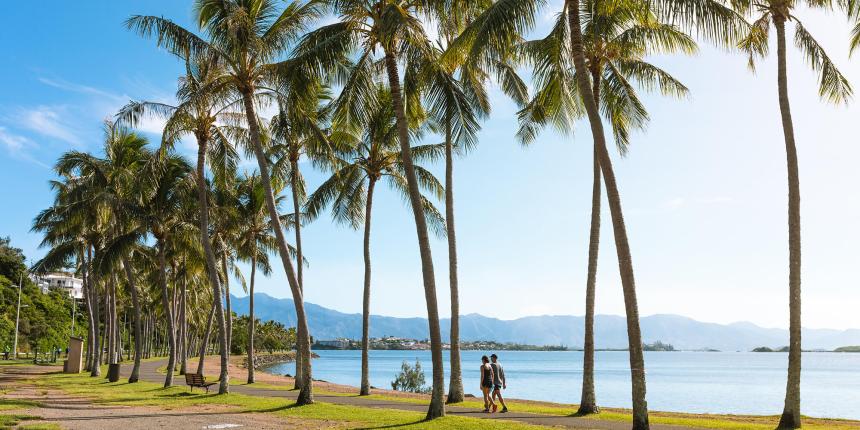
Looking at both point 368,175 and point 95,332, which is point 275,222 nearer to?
point 368,175

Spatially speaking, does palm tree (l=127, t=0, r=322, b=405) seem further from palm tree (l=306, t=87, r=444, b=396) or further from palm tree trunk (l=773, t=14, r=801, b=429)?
palm tree trunk (l=773, t=14, r=801, b=429)

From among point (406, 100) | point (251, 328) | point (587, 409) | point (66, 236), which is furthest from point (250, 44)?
point (66, 236)

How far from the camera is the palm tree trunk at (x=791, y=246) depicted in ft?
45.8

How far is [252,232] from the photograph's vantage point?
112 feet

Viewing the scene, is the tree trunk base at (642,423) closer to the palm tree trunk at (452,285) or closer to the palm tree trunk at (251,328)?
the palm tree trunk at (452,285)

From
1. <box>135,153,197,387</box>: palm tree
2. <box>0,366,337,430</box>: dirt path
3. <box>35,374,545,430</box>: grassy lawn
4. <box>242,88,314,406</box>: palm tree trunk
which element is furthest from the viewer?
<box>135,153,197,387</box>: palm tree

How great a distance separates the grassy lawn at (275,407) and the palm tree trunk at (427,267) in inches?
22.0

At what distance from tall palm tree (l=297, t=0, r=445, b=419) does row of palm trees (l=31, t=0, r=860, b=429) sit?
0.14 feet

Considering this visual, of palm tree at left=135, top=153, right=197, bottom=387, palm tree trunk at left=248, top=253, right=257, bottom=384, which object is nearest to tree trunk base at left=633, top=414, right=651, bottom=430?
palm tree at left=135, top=153, right=197, bottom=387

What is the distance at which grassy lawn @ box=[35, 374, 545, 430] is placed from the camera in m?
14.7

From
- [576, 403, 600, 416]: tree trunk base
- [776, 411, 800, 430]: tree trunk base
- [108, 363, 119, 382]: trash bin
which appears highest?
[776, 411, 800, 430]: tree trunk base

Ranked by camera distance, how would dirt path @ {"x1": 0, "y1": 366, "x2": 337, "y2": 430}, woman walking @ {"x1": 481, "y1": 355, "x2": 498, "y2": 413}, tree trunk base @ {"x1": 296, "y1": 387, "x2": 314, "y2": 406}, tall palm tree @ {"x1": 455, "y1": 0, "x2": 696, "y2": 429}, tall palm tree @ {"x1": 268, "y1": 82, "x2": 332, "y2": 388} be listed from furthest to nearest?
tall palm tree @ {"x1": 268, "y1": 82, "x2": 332, "y2": 388} < tree trunk base @ {"x1": 296, "y1": 387, "x2": 314, "y2": 406} < woman walking @ {"x1": 481, "y1": 355, "x2": 498, "y2": 413} < dirt path @ {"x1": 0, "y1": 366, "x2": 337, "y2": 430} < tall palm tree @ {"x1": 455, "y1": 0, "x2": 696, "y2": 429}

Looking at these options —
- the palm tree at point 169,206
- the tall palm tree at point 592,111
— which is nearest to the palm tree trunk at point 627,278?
the tall palm tree at point 592,111

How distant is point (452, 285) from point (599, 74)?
7.73 m
